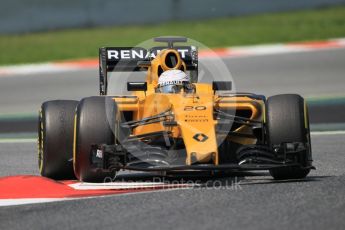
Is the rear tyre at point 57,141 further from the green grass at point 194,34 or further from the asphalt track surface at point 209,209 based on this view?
the green grass at point 194,34

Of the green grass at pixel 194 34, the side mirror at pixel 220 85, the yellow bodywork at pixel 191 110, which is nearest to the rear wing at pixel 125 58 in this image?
the yellow bodywork at pixel 191 110

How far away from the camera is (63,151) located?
9984 millimetres

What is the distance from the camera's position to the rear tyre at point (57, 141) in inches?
391

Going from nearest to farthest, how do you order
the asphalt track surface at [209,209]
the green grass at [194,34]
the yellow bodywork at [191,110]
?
A: the asphalt track surface at [209,209]
the yellow bodywork at [191,110]
the green grass at [194,34]

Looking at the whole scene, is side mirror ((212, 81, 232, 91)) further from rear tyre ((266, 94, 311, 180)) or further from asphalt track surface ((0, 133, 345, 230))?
asphalt track surface ((0, 133, 345, 230))

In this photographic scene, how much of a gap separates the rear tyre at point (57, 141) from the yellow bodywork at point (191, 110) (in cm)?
58

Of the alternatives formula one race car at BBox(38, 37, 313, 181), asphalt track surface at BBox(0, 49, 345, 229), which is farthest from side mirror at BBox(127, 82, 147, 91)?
asphalt track surface at BBox(0, 49, 345, 229)

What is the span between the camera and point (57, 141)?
9.93 metres

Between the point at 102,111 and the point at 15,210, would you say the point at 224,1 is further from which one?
the point at 15,210

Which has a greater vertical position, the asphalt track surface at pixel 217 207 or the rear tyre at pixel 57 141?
the rear tyre at pixel 57 141

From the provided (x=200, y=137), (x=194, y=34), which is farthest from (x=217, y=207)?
(x=194, y=34)

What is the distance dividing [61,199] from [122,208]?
0.90 meters

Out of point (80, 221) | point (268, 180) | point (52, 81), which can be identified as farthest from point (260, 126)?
point (52, 81)

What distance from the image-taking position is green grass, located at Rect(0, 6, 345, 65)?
2397 centimetres
